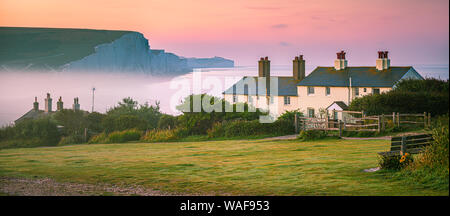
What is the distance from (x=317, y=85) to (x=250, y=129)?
59.3ft

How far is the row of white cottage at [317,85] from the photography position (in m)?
45.3

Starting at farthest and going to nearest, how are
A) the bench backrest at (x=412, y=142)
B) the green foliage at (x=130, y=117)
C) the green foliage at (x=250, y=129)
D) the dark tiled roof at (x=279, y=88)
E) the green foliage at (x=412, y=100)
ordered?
the dark tiled roof at (x=279, y=88) → the green foliage at (x=130, y=117) → the green foliage at (x=250, y=129) → the green foliage at (x=412, y=100) → the bench backrest at (x=412, y=142)

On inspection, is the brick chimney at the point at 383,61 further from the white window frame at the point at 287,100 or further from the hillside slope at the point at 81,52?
the hillside slope at the point at 81,52

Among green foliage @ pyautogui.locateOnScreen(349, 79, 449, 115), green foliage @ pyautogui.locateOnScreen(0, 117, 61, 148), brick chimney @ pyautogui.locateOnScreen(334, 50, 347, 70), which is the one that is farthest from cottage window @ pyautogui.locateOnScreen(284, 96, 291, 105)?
green foliage @ pyautogui.locateOnScreen(0, 117, 61, 148)

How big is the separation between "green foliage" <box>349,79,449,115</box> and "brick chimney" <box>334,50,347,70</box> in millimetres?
13638

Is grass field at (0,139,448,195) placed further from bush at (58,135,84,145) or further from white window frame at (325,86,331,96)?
white window frame at (325,86,331,96)

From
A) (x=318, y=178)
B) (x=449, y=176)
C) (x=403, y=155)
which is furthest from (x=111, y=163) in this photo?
(x=449, y=176)

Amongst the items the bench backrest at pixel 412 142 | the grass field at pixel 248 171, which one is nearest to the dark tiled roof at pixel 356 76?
the grass field at pixel 248 171

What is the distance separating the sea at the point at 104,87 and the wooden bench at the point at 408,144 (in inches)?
1331

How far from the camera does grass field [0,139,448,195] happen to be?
12.6 meters

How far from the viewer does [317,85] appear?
48438mm

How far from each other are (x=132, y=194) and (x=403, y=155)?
7.25m
